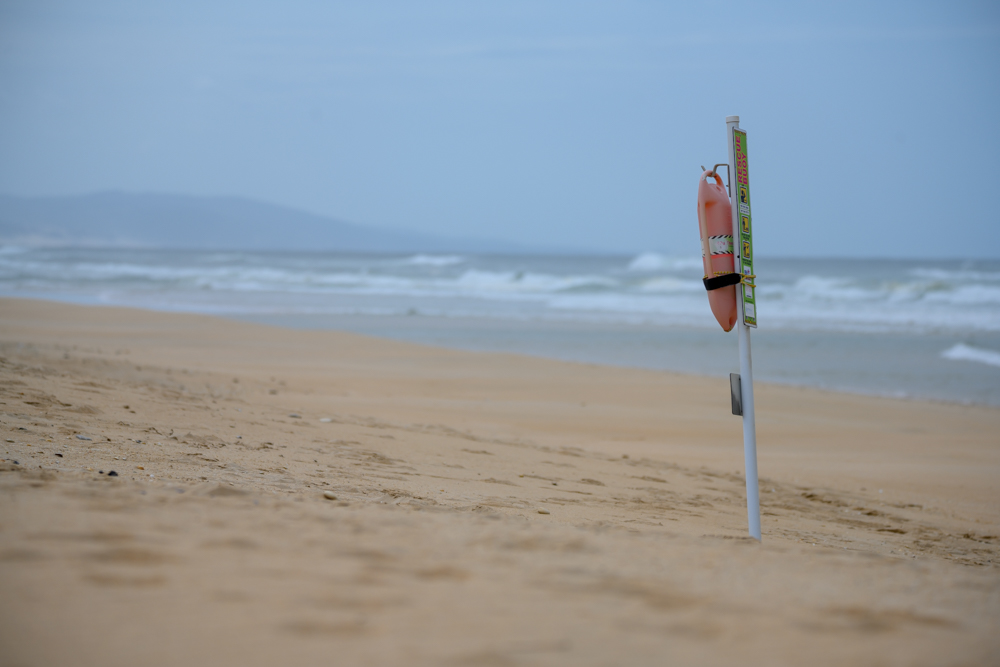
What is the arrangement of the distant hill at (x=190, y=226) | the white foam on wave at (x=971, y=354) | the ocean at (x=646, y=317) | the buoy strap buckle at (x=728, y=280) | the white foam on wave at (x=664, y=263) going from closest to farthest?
the buoy strap buckle at (x=728, y=280)
the ocean at (x=646, y=317)
the white foam on wave at (x=971, y=354)
the white foam on wave at (x=664, y=263)
the distant hill at (x=190, y=226)

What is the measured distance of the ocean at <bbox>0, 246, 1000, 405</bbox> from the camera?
42.8 ft

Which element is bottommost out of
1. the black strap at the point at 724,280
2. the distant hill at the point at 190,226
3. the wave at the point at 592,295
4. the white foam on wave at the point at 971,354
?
the white foam on wave at the point at 971,354

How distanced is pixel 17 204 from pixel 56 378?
198598mm

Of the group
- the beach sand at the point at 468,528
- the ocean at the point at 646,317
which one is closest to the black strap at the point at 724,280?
the beach sand at the point at 468,528

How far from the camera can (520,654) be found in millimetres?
1859

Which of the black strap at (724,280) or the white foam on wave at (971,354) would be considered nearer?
the black strap at (724,280)

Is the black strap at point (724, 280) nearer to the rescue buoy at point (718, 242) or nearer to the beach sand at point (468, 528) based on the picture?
the rescue buoy at point (718, 242)

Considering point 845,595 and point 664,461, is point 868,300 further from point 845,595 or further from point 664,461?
point 845,595

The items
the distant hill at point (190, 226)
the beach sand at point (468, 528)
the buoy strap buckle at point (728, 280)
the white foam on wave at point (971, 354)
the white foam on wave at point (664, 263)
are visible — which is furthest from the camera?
the distant hill at point (190, 226)

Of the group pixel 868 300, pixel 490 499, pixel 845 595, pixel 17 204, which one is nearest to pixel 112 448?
pixel 490 499

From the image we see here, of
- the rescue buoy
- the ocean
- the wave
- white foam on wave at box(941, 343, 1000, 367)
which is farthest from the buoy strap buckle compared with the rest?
the wave

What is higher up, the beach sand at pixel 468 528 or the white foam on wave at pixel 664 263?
the white foam on wave at pixel 664 263

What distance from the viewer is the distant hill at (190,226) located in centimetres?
15062

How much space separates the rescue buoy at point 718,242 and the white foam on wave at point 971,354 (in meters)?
12.4
